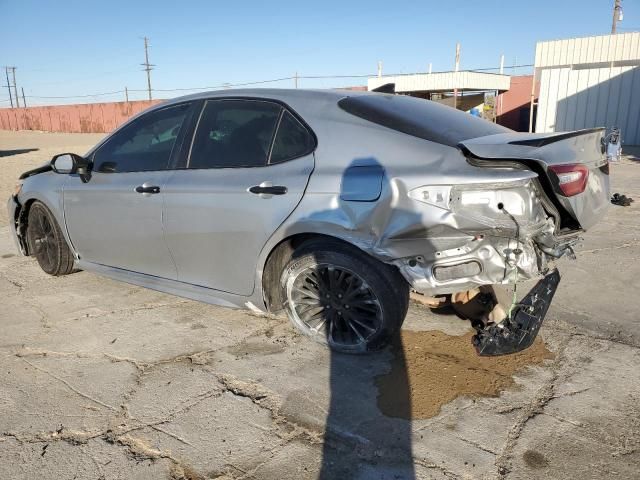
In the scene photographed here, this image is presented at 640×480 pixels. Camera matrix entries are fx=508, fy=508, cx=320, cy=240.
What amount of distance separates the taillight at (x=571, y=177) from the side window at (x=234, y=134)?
5.62ft

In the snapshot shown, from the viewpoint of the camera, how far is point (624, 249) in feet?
18.0

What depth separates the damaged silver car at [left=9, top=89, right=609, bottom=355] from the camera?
2.67m

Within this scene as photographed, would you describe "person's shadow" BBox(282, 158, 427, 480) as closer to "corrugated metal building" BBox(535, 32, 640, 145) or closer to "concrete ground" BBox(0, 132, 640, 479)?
"concrete ground" BBox(0, 132, 640, 479)

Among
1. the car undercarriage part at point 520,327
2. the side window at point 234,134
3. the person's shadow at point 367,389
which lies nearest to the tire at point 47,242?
the side window at point 234,134

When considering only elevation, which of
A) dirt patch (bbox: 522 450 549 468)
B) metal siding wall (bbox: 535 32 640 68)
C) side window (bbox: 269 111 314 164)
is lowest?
dirt patch (bbox: 522 450 549 468)

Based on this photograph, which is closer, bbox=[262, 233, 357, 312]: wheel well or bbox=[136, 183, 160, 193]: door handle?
bbox=[262, 233, 357, 312]: wheel well

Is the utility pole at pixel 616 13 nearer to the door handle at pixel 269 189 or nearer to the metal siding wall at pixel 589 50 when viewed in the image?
the metal siding wall at pixel 589 50

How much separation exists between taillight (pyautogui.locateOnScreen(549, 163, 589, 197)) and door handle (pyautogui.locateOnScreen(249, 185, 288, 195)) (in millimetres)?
1497

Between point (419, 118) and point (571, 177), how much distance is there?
3.07ft

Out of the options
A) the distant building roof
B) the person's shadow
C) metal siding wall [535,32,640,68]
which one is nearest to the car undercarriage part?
the person's shadow

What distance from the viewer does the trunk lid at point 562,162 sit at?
104 inches

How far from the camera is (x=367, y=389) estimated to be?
2842 mm

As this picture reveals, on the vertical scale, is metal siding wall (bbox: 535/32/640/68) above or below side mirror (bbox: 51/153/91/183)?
above

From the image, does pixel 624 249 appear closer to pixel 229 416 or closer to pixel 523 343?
pixel 523 343
